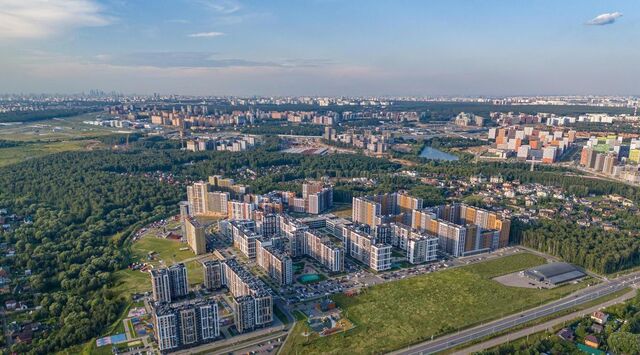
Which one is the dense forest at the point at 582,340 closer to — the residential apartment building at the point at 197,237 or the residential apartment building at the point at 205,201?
the residential apartment building at the point at 197,237

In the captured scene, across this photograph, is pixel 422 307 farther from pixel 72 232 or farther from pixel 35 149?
pixel 35 149

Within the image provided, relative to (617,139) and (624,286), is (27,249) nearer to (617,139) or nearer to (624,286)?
(624,286)

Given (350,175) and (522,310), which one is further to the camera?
(350,175)

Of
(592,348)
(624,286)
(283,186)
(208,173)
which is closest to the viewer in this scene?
(592,348)

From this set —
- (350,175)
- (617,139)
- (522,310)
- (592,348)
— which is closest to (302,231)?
(522,310)

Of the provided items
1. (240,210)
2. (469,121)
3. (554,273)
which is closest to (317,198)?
(240,210)
